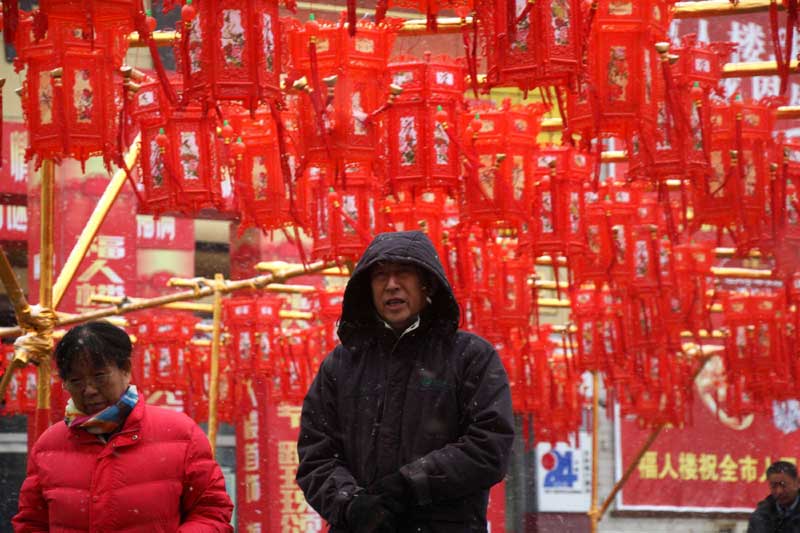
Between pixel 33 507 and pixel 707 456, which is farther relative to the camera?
pixel 707 456

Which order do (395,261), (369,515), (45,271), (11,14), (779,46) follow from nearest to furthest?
(369,515) < (395,261) < (11,14) < (779,46) < (45,271)

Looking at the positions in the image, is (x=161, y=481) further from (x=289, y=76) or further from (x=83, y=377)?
(x=289, y=76)

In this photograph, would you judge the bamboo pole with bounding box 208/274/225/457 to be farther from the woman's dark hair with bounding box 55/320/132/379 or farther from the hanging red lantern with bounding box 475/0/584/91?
the woman's dark hair with bounding box 55/320/132/379

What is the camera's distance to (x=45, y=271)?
28.2 feet

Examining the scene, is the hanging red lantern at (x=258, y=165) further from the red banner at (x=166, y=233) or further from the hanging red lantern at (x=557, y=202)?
the red banner at (x=166, y=233)

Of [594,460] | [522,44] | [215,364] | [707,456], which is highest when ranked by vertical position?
[522,44]

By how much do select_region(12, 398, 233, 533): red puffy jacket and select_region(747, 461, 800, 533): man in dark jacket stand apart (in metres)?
4.90

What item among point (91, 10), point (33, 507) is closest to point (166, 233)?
point (91, 10)

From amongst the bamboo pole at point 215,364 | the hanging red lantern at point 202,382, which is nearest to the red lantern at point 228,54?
the bamboo pole at point 215,364

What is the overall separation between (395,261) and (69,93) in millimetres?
4402

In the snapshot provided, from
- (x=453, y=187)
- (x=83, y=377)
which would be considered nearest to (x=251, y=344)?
(x=453, y=187)

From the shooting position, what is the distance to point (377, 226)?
34.1ft

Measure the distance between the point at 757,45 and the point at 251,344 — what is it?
764 centimetres

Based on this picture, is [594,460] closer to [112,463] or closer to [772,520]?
[772,520]
